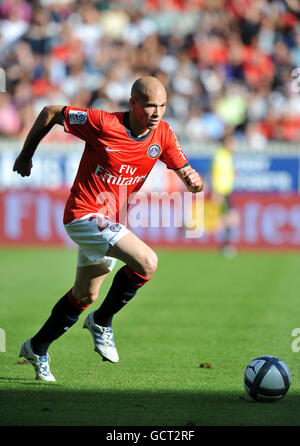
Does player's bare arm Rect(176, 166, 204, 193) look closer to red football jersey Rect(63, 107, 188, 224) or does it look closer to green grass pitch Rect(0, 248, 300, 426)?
red football jersey Rect(63, 107, 188, 224)

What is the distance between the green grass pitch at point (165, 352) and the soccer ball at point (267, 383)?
0.06m

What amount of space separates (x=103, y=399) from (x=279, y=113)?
1389 centimetres

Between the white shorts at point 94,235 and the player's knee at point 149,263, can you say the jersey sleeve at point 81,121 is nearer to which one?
the white shorts at point 94,235

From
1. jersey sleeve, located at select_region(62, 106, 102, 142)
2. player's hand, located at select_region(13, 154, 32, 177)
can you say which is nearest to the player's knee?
jersey sleeve, located at select_region(62, 106, 102, 142)

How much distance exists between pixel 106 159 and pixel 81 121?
0.33 m

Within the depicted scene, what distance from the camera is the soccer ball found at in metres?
5.10

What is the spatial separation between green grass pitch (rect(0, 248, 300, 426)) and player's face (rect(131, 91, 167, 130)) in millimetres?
1844

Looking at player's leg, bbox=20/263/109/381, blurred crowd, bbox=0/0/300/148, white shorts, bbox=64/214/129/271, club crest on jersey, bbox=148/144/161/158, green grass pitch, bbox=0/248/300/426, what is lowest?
green grass pitch, bbox=0/248/300/426

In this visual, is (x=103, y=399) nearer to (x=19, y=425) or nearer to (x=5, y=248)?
(x=19, y=425)

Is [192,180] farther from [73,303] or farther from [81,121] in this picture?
[73,303]

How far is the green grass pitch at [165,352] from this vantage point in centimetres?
478

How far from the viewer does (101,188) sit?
5.88 m

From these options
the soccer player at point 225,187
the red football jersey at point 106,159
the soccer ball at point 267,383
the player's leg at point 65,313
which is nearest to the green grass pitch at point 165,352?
the soccer ball at point 267,383

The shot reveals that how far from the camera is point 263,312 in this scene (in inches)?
359
